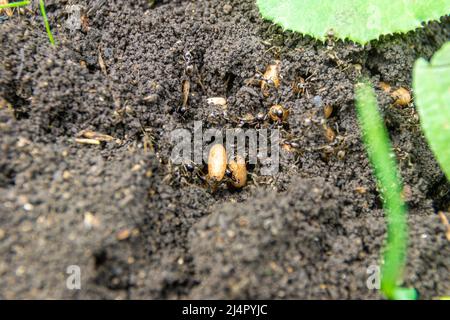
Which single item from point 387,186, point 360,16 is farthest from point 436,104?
point 360,16

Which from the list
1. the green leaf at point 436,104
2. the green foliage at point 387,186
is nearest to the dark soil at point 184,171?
the green foliage at point 387,186

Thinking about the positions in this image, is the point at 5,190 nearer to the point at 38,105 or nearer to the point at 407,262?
the point at 38,105

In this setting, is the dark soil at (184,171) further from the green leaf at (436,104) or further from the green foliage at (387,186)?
the green leaf at (436,104)

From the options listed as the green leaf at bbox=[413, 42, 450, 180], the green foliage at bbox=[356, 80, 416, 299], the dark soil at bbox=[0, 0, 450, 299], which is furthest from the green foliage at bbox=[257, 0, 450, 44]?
the green leaf at bbox=[413, 42, 450, 180]

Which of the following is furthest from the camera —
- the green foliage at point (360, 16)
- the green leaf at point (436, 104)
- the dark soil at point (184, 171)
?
the green foliage at point (360, 16)

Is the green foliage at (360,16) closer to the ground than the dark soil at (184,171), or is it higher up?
higher up

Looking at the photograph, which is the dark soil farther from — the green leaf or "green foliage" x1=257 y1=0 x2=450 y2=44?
the green leaf
